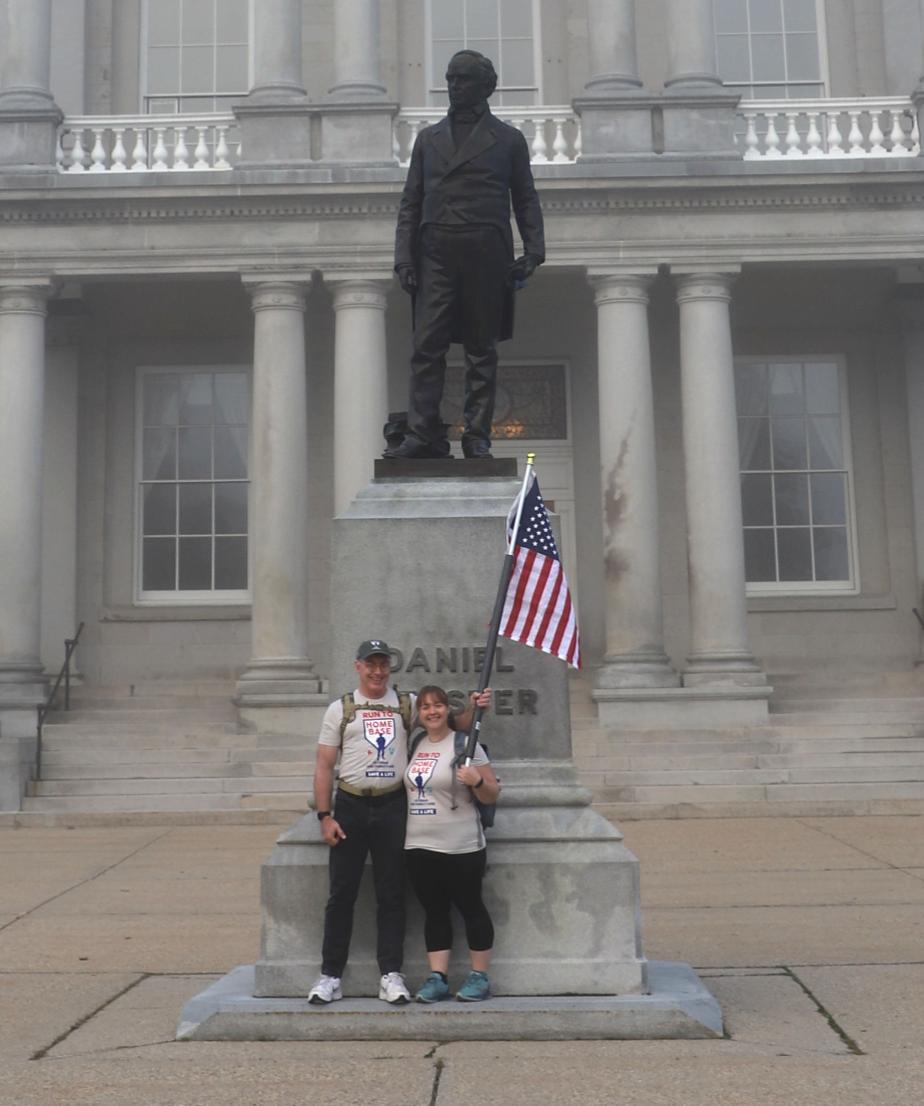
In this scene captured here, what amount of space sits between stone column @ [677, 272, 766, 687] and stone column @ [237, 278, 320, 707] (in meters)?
5.10

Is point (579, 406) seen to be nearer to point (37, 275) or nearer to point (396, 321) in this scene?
point (396, 321)

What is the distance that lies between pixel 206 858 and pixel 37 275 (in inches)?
405

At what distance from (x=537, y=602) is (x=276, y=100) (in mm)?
15664

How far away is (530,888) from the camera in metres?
6.45

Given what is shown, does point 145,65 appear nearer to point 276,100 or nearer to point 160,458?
point 276,100

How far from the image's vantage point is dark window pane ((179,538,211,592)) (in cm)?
2312

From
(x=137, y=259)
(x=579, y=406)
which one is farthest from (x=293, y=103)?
(x=579, y=406)

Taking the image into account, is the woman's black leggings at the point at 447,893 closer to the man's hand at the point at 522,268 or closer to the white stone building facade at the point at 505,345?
the man's hand at the point at 522,268

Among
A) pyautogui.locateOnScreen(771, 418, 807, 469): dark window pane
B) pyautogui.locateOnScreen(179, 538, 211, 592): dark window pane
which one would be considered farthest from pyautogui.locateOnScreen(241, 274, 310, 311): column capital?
pyautogui.locateOnScreen(771, 418, 807, 469): dark window pane

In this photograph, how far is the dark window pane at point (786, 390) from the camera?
920 inches

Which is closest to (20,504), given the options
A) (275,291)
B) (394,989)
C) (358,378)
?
(275,291)

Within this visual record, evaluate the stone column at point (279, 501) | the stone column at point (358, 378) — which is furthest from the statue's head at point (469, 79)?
the stone column at point (279, 501)

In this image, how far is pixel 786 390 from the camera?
2341 centimetres

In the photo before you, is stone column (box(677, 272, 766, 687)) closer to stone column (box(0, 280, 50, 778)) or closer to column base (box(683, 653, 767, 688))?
column base (box(683, 653, 767, 688))
